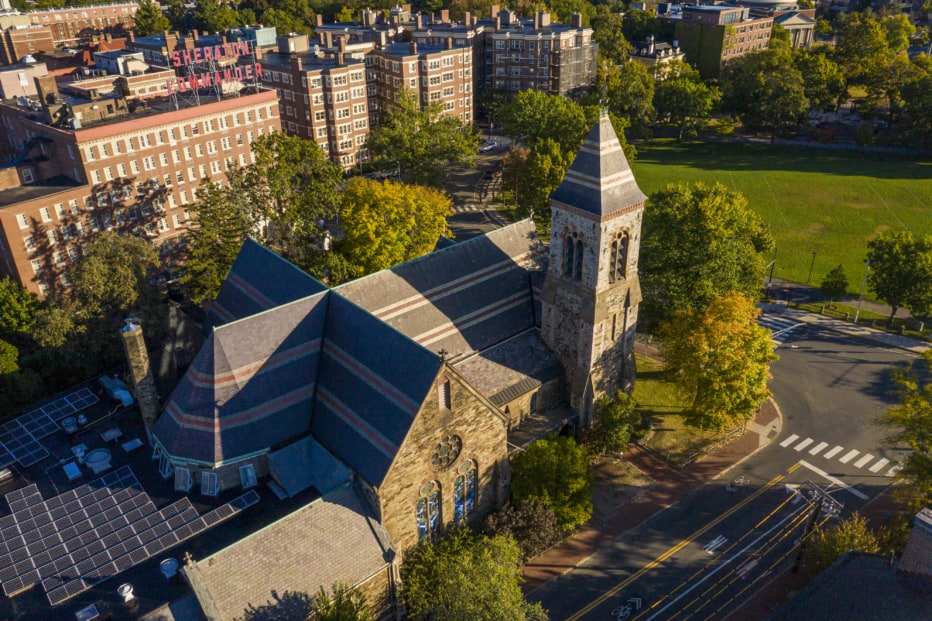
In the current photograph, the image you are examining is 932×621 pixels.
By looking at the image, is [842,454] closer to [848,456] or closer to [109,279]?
[848,456]

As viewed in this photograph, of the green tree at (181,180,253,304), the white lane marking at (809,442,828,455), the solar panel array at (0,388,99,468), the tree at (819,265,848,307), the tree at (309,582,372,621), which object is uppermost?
the green tree at (181,180,253,304)

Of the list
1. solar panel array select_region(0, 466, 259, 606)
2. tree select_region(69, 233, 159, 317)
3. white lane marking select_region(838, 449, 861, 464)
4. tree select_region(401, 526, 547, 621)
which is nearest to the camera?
tree select_region(401, 526, 547, 621)

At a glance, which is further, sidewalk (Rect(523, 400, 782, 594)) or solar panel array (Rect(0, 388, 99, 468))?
sidewalk (Rect(523, 400, 782, 594))

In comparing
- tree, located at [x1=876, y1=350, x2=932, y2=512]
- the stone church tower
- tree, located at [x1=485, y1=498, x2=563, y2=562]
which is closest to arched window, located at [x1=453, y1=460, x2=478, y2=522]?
tree, located at [x1=485, y1=498, x2=563, y2=562]

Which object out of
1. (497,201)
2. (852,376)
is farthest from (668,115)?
(852,376)

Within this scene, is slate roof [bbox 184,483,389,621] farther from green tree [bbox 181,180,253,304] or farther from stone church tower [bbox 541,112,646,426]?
green tree [bbox 181,180,253,304]

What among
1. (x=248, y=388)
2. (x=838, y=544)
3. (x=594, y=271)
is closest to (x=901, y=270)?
(x=838, y=544)
